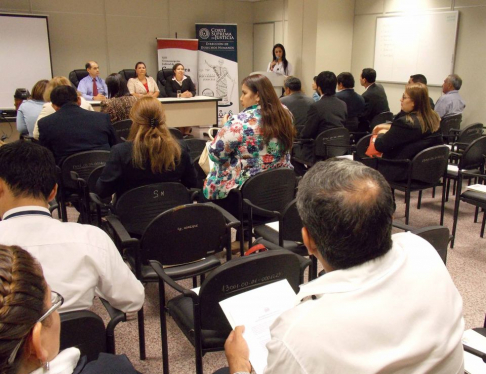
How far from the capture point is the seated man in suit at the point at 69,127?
340cm

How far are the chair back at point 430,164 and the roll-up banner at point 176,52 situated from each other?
6.08 metres

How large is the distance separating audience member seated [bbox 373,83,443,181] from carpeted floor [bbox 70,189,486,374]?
0.69 m

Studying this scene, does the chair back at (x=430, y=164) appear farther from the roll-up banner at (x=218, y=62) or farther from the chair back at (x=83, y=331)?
the roll-up banner at (x=218, y=62)

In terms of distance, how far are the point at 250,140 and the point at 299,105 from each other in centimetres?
230

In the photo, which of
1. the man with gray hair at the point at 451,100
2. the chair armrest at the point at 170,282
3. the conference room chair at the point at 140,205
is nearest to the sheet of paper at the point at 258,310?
the chair armrest at the point at 170,282

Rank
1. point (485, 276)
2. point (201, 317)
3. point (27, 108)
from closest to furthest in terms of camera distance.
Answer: point (201, 317) → point (485, 276) → point (27, 108)

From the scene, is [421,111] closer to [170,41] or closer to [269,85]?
[269,85]

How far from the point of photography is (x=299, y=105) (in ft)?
16.5

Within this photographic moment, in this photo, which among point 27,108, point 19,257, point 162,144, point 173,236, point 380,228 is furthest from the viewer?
point 27,108

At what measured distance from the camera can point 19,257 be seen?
2.69ft

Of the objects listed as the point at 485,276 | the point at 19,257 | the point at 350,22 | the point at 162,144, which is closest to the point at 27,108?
the point at 162,144

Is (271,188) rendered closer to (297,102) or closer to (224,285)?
(224,285)

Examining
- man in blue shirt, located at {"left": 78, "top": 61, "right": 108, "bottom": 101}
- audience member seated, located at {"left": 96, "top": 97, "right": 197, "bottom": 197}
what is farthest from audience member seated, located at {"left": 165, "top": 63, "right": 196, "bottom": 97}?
audience member seated, located at {"left": 96, "top": 97, "right": 197, "bottom": 197}

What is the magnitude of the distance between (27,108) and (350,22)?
225 inches
